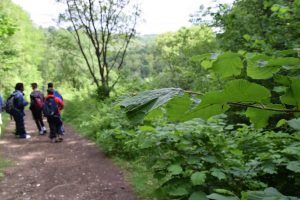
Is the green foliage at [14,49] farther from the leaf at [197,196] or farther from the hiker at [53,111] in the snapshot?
the leaf at [197,196]

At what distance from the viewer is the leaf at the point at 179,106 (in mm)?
822

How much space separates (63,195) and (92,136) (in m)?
4.60

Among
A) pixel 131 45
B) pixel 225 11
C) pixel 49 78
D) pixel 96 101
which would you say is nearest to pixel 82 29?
pixel 131 45

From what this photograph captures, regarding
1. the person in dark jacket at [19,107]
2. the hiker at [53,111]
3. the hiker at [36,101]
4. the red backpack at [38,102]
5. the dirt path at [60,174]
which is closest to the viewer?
the dirt path at [60,174]

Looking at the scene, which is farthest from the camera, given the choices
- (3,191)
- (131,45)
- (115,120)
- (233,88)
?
(131,45)

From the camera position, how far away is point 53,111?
29.1ft

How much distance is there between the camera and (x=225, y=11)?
759cm

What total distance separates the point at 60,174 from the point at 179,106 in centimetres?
601

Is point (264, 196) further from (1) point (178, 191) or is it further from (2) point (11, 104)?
(2) point (11, 104)

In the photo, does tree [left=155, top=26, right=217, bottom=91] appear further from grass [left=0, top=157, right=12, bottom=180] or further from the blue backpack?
the blue backpack

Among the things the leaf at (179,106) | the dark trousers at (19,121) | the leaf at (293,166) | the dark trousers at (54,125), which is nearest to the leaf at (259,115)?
the leaf at (179,106)

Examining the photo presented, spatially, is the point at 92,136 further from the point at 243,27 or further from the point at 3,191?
the point at 243,27

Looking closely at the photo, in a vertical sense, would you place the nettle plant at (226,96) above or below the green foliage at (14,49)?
below

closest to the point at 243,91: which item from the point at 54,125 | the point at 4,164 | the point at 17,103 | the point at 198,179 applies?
the point at 198,179
